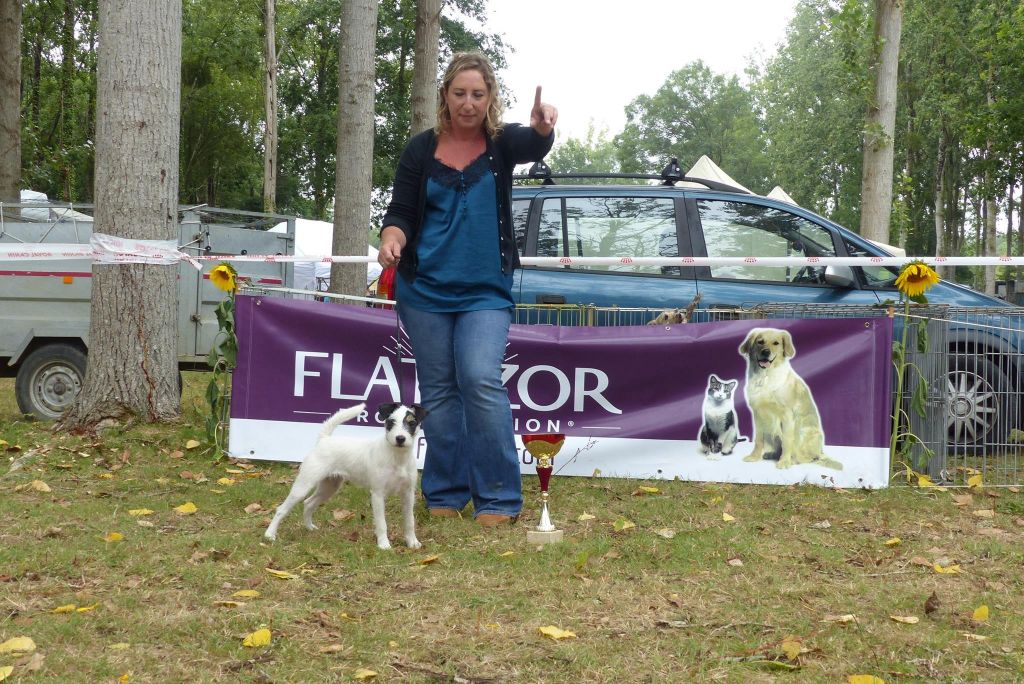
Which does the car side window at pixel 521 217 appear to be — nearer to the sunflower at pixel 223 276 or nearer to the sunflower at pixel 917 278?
the sunflower at pixel 223 276

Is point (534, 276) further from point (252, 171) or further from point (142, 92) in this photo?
point (252, 171)

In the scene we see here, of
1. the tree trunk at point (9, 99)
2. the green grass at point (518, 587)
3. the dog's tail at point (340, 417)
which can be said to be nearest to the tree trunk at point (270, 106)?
the tree trunk at point (9, 99)

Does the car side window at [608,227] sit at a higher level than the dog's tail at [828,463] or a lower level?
higher

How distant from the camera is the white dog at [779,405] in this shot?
6445mm

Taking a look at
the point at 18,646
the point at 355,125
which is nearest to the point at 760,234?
the point at 355,125

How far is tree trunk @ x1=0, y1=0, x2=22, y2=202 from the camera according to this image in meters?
16.4

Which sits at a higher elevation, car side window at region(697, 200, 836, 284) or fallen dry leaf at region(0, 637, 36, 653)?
car side window at region(697, 200, 836, 284)

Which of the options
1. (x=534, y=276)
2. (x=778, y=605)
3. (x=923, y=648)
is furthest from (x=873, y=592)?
(x=534, y=276)

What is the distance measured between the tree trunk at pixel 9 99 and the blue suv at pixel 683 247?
12.0 m

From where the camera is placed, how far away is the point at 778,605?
12.5ft

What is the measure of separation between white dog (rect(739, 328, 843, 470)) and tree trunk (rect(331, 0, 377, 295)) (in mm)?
5734

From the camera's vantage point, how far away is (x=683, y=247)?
754 centimetres

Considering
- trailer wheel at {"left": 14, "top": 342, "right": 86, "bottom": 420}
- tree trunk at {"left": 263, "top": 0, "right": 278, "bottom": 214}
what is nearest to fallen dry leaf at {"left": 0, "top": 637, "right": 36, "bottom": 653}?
trailer wheel at {"left": 14, "top": 342, "right": 86, "bottom": 420}

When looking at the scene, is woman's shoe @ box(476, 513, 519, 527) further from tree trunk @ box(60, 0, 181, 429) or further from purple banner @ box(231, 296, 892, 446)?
tree trunk @ box(60, 0, 181, 429)
